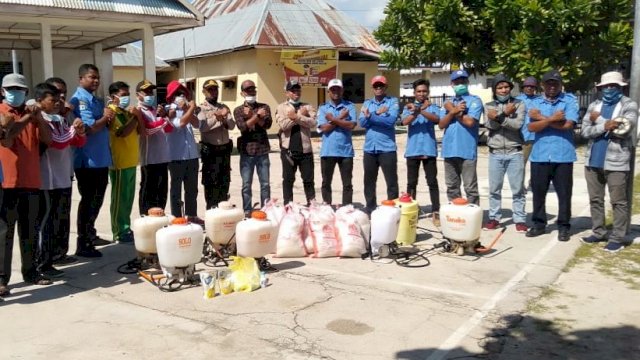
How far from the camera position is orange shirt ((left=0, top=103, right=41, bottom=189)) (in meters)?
5.00

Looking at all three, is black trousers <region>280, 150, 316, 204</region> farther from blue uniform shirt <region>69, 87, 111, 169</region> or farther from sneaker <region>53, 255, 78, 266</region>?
sneaker <region>53, 255, 78, 266</region>

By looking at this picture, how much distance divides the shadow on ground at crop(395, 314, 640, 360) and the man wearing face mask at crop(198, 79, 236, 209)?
13.5 ft

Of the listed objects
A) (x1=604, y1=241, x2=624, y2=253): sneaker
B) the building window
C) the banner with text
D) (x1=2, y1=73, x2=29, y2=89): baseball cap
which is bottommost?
(x1=604, y1=241, x2=624, y2=253): sneaker

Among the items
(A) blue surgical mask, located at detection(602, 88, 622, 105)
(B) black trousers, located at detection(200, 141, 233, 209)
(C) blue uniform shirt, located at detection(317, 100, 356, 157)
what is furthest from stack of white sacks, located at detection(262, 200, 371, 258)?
(A) blue surgical mask, located at detection(602, 88, 622, 105)

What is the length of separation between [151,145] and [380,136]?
2891mm

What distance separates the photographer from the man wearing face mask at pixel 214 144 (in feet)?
23.7

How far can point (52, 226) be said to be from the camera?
5.64 meters

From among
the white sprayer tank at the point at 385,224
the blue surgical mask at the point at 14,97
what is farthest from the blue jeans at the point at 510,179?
the blue surgical mask at the point at 14,97

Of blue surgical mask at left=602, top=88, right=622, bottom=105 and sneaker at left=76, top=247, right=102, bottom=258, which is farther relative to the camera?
blue surgical mask at left=602, top=88, right=622, bottom=105

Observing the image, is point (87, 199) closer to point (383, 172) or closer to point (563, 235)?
point (383, 172)

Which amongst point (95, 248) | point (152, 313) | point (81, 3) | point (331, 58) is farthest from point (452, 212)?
point (331, 58)

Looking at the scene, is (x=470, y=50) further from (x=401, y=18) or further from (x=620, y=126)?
(x=620, y=126)

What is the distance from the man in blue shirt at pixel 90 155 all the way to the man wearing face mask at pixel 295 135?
2.20 metres

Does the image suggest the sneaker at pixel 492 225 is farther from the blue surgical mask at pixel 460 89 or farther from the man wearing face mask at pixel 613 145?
the blue surgical mask at pixel 460 89
